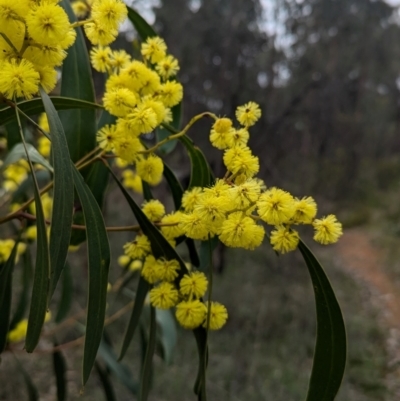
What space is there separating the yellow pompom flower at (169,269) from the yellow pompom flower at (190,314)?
42 mm

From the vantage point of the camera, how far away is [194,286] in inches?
21.5

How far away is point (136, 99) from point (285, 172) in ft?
17.3

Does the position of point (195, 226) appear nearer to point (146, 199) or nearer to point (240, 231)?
point (240, 231)

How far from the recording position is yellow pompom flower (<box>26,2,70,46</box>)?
410 millimetres

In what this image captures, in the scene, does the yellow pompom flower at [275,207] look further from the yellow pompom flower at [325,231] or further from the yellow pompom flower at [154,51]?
the yellow pompom flower at [154,51]

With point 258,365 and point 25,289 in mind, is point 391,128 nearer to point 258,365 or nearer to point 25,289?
point 258,365

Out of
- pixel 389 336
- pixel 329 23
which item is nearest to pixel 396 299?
pixel 389 336

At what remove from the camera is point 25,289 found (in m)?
1.11

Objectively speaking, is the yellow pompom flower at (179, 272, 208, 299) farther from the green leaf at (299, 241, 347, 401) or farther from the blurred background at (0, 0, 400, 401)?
the blurred background at (0, 0, 400, 401)

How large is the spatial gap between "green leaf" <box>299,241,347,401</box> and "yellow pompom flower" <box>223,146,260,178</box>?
0.37 feet

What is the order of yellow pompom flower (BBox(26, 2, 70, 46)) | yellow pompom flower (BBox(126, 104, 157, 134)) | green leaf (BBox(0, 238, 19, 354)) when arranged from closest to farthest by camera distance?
yellow pompom flower (BBox(26, 2, 70, 46)), yellow pompom flower (BBox(126, 104, 157, 134)), green leaf (BBox(0, 238, 19, 354))

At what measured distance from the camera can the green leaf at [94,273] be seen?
1.54 ft

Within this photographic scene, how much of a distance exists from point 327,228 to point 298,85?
6.12 metres

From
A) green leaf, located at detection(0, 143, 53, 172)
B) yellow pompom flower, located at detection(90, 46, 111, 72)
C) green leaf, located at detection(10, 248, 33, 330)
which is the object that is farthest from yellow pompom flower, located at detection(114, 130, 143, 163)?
green leaf, located at detection(10, 248, 33, 330)
